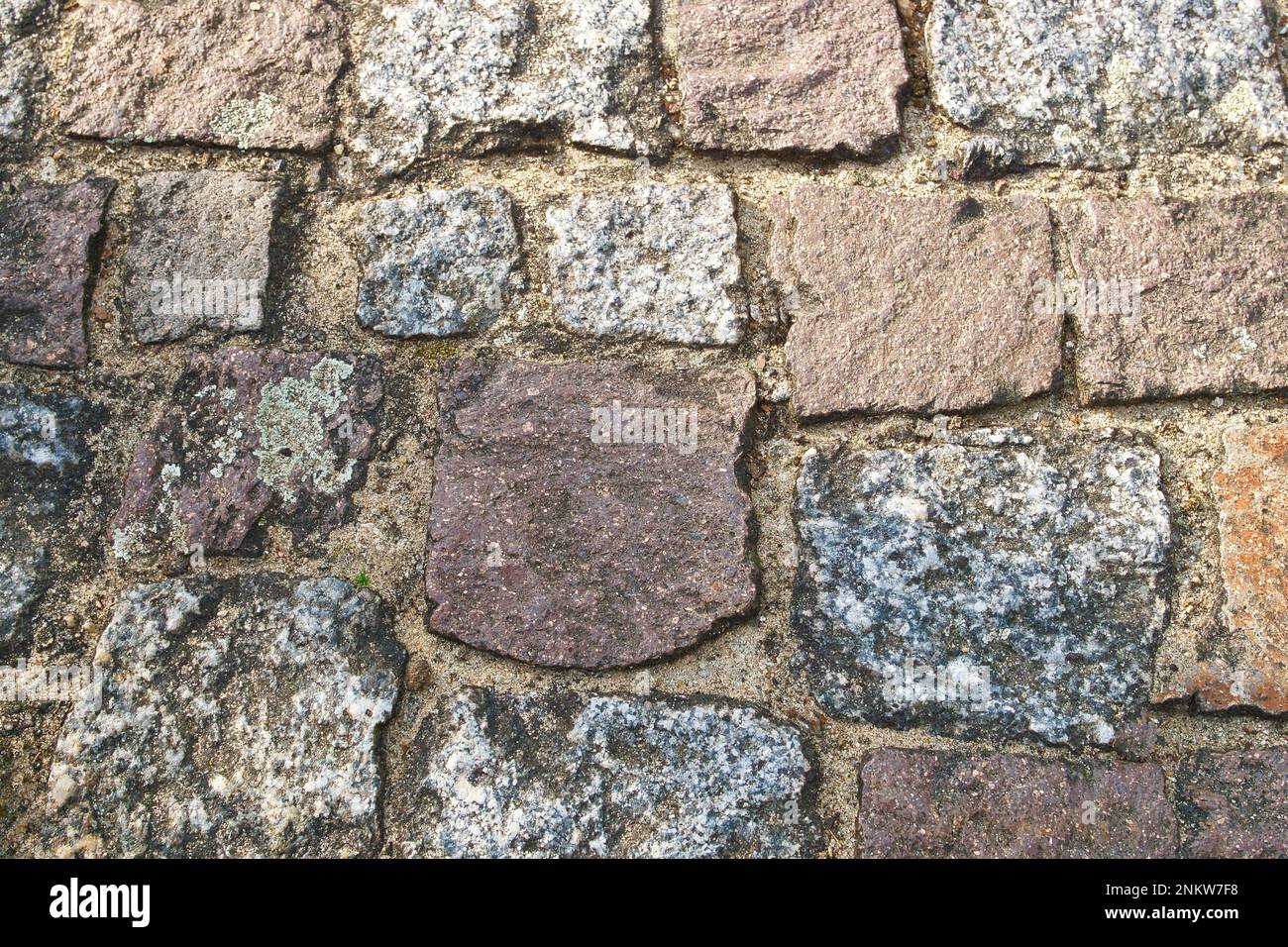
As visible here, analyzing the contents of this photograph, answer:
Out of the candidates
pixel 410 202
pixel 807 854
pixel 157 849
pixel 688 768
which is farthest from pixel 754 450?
pixel 157 849

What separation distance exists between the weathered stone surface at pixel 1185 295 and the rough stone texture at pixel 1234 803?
22.0 inches

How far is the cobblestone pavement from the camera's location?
1.50m

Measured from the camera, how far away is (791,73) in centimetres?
185

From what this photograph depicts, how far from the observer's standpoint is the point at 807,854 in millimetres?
1478

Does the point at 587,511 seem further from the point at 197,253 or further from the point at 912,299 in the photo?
the point at 197,253

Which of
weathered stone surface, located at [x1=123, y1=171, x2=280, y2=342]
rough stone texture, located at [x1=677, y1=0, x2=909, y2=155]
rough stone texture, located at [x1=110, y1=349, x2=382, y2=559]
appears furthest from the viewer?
rough stone texture, located at [x1=677, y1=0, x2=909, y2=155]

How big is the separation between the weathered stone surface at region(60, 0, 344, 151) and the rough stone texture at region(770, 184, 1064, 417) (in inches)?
33.7

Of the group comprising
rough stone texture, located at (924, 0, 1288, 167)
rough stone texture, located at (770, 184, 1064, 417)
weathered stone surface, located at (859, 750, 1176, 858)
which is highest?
rough stone texture, located at (924, 0, 1288, 167)

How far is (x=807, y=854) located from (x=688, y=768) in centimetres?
20

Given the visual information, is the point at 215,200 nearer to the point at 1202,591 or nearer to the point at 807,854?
the point at 807,854

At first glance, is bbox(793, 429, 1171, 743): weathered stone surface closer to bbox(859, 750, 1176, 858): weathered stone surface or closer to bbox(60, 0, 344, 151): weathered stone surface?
bbox(859, 750, 1176, 858): weathered stone surface

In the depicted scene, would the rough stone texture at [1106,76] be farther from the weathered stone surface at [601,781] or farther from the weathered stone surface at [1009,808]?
the weathered stone surface at [601,781]

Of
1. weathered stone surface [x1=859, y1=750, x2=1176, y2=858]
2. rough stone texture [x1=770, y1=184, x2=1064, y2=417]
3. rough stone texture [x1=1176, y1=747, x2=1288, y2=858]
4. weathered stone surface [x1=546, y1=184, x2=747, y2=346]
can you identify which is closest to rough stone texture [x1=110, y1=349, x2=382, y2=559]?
weathered stone surface [x1=546, y1=184, x2=747, y2=346]

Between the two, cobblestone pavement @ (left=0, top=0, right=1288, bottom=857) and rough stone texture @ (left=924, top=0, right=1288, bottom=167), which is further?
rough stone texture @ (left=924, top=0, right=1288, bottom=167)
